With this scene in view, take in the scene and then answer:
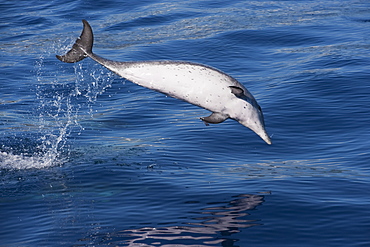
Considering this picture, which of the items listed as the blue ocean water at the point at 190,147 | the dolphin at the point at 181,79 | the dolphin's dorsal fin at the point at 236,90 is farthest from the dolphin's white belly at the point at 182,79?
the blue ocean water at the point at 190,147

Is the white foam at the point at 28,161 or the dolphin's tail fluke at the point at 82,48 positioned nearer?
the dolphin's tail fluke at the point at 82,48

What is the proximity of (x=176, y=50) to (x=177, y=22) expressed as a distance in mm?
6737

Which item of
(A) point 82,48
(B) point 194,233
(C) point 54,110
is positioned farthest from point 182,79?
(C) point 54,110

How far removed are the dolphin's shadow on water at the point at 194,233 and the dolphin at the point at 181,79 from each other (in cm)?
185

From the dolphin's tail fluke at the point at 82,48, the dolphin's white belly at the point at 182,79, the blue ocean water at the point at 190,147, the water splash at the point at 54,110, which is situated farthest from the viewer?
the water splash at the point at 54,110

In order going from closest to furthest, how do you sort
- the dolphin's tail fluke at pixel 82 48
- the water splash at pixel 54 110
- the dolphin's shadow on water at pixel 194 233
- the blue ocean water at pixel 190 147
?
1. the dolphin's shadow on water at pixel 194 233
2. the dolphin's tail fluke at pixel 82 48
3. the blue ocean water at pixel 190 147
4. the water splash at pixel 54 110

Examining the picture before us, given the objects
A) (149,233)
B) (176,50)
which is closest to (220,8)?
(176,50)

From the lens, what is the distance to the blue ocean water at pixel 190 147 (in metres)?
12.1

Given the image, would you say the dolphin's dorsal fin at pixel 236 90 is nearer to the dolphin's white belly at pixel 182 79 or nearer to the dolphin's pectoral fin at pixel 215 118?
the dolphin's white belly at pixel 182 79

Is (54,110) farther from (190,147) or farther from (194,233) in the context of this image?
(194,233)

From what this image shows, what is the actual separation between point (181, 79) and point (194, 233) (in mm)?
2718

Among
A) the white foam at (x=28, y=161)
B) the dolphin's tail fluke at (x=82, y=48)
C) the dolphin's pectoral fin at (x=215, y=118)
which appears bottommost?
the white foam at (x=28, y=161)

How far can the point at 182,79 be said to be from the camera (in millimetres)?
11805

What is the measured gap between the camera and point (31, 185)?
14.5 m
